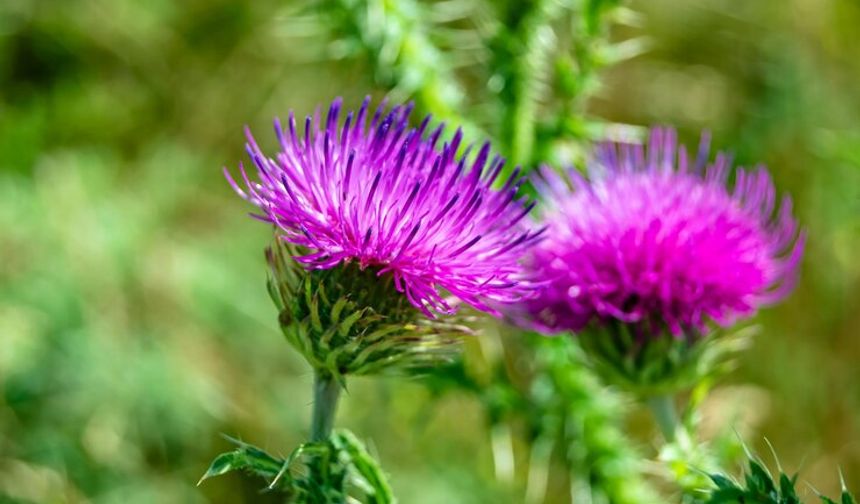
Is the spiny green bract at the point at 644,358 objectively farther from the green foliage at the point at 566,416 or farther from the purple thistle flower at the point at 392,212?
the purple thistle flower at the point at 392,212

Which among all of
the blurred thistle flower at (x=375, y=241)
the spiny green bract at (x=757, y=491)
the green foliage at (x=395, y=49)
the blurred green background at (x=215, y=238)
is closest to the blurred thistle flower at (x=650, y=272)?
the blurred thistle flower at (x=375, y=241)

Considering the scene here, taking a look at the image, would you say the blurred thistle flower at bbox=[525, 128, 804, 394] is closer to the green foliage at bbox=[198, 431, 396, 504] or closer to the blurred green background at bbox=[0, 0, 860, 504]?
the green foliage at bbox=[198, 431, 396, 504]

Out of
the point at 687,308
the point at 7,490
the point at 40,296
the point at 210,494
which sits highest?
the point at 687,308

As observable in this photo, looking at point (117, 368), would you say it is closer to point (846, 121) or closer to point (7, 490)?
point (7, 490)

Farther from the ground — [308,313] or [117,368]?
[308,313]

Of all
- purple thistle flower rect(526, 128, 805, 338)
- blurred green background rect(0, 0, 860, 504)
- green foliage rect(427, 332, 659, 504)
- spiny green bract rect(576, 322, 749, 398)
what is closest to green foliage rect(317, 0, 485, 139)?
blurred green background rect(0, 0, 860, 504)

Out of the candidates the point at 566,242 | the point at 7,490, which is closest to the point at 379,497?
the point at 566,242

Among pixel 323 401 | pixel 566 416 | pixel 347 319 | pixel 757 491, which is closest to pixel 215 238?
pixel 566 416
